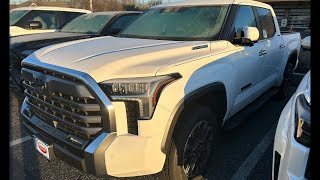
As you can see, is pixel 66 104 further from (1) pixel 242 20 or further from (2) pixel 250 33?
(1) pixel 242 20

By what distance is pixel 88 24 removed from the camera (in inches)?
286

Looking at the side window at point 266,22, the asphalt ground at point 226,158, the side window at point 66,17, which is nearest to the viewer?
the asphalt ground at point 226,158

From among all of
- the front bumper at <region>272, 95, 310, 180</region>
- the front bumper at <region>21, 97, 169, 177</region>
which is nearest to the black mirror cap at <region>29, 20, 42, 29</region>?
the front bumper at <region>21, 97, 169, 177</region>

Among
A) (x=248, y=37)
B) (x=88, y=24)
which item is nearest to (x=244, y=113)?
(x=248, y=37)

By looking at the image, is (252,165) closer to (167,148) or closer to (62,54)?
(167,148)

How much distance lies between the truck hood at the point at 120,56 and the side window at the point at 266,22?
1.60 meters

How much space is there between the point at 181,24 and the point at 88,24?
13.7ft

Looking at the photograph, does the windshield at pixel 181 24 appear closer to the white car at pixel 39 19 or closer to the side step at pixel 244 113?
the side step at pixel 244 113

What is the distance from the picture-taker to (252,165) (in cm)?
334

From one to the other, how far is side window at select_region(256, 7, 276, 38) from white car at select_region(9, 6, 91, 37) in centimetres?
541

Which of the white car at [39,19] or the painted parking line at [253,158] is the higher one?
the white car at [39,19]

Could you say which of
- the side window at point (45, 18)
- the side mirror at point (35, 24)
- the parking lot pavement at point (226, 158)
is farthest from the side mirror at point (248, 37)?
the side window at point (45, 18)

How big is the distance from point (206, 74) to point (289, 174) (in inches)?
48.1

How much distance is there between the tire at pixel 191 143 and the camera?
8.20 feet
